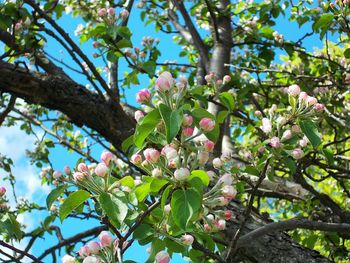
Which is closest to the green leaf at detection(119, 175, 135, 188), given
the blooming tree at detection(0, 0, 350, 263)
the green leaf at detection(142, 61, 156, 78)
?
the blooming tree at detection(0, 0, 350, 263)

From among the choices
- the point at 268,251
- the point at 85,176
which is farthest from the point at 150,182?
the point at 268,251

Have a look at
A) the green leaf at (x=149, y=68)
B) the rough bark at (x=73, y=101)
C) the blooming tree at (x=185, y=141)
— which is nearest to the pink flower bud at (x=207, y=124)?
the blooming tree at (x=185, y=141)

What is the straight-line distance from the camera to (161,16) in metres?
4.89

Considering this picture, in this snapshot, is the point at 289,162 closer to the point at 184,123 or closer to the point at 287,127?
the point at 287,127

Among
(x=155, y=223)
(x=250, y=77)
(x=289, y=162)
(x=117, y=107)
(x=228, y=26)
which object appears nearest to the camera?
(x=155, y=223)

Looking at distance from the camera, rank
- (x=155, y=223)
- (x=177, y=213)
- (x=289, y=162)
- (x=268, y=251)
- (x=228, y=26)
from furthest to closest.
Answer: (x=228, y=26) < (x=268, y=251) < (x=289, y=162) < (x=155, y=223) < (x=177, y=213)

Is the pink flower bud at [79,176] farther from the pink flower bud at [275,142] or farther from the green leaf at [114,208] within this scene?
the pink flower bud at [275,142]

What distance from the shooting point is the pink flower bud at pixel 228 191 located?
4.83 ft

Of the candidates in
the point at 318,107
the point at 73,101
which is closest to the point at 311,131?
the point at 318,107

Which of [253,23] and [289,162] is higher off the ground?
[253,23]

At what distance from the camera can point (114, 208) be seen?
4.32 feet

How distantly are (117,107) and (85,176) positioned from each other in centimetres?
201

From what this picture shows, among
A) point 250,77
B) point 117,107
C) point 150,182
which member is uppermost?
point 250,77

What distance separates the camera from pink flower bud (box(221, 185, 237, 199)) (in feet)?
4.83
